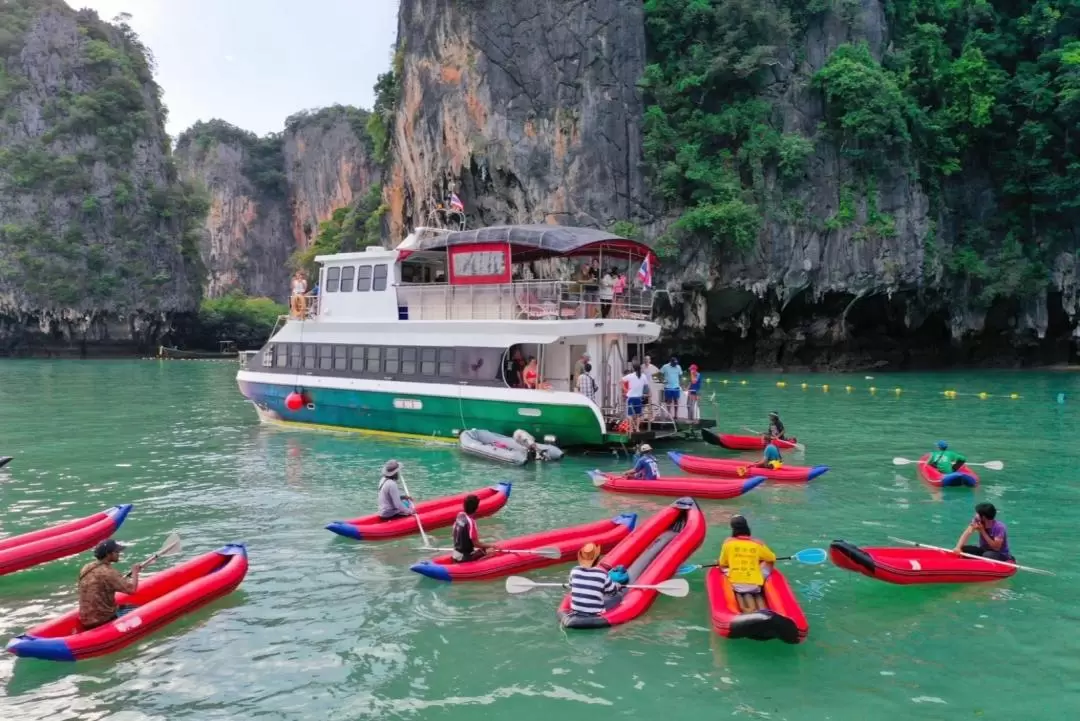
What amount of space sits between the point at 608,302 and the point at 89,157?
60.5 meters

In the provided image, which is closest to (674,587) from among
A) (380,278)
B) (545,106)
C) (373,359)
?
(373,359)

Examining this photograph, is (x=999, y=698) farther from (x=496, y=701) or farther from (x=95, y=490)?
(x=95, y=490)

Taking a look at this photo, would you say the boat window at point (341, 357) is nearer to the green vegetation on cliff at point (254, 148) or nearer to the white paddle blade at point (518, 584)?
the white paddle blade at point (518, 584)

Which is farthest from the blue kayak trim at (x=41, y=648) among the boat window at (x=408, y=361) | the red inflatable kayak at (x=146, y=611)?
the boat window at (x=408, y=361)

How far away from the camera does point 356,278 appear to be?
20234 millimetres

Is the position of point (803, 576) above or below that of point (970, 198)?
below

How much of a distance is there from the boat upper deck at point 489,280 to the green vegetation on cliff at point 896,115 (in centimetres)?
2101

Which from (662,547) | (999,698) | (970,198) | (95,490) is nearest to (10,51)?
(95,490)

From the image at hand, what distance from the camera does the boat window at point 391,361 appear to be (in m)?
19.3

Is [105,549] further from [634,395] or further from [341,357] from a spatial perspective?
[341,357]

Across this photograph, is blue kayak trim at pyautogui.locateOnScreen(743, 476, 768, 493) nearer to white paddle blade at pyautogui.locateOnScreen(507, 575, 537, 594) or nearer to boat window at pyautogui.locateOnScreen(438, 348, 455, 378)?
white paddle blade at pyautogui.locateOnScreen(507, 575, 537, 594)

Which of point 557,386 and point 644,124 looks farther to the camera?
point 644,124

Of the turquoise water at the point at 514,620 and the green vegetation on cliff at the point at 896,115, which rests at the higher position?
the green vegetation on cliff at the point at 896,115

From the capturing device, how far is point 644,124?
41.0 m
